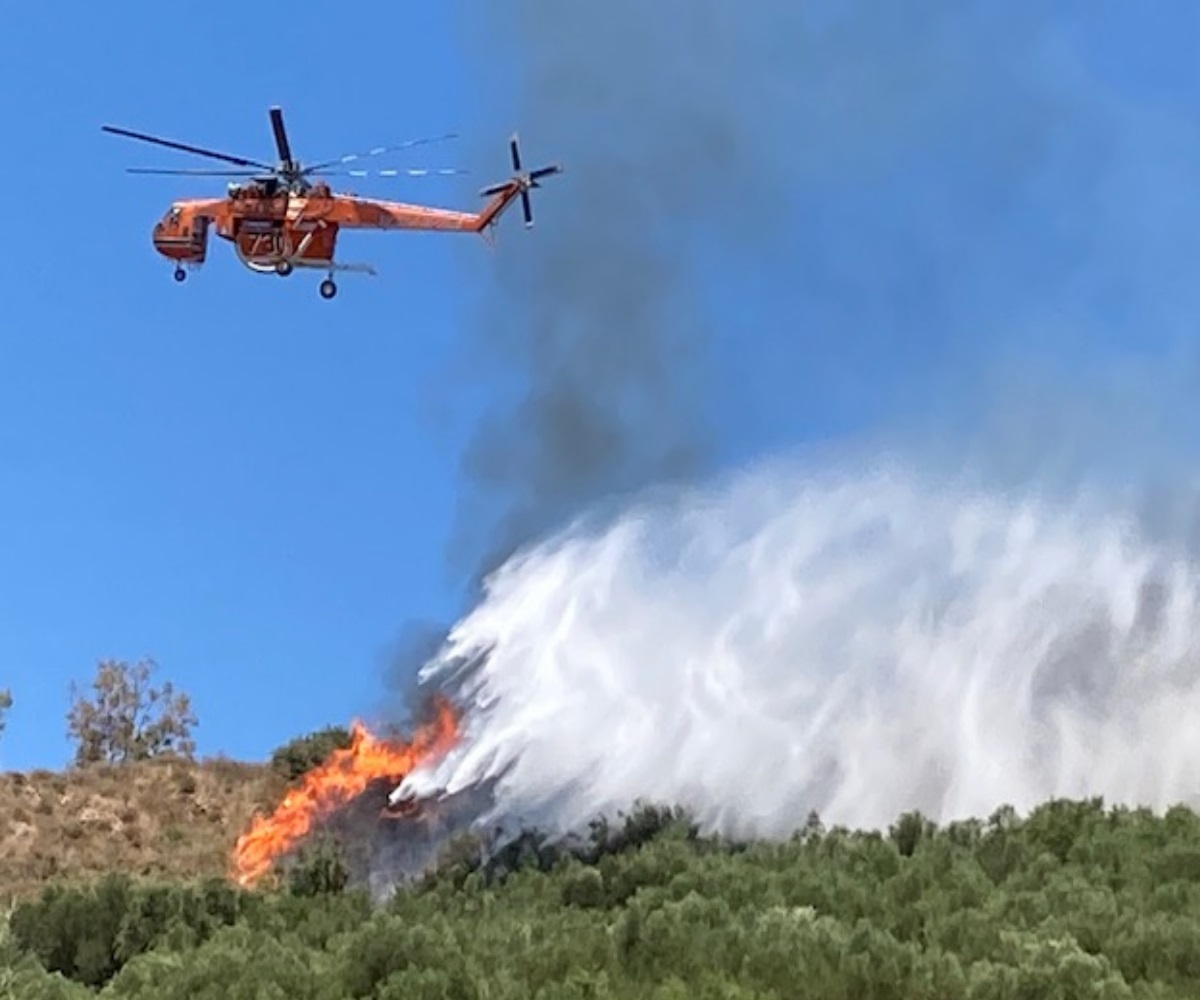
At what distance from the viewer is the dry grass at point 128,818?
67.1m

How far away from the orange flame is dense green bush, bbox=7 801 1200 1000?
26.3 ft

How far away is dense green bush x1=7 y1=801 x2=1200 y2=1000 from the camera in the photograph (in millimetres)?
27828

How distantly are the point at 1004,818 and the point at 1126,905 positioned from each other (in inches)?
412

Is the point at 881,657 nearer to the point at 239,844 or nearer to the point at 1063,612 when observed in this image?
the point at 1063,612

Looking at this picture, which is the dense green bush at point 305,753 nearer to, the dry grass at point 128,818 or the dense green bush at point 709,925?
the dry grass at point 128,818

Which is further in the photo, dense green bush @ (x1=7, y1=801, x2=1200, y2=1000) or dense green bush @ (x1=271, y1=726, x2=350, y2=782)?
dense green bush @ (x1=271, y1=726, x2=350, y2=782)

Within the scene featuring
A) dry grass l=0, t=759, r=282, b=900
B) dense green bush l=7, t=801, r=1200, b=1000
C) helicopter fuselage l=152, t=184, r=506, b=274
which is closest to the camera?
dense green bush l=7, t=801, r=1200, b=1000

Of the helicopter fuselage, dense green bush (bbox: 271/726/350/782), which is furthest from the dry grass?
the helicopter fuselage

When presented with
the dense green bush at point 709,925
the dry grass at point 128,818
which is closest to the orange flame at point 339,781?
the dry grass at point 128,818

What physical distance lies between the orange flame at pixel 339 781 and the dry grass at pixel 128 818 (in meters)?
1.55

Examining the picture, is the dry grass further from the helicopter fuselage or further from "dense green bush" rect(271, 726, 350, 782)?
the helicopter fuselage

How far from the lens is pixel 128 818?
240ft

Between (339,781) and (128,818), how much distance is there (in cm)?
1519

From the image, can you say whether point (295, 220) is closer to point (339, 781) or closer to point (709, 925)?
point (339, 781)
